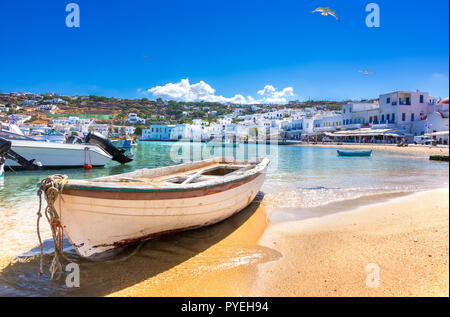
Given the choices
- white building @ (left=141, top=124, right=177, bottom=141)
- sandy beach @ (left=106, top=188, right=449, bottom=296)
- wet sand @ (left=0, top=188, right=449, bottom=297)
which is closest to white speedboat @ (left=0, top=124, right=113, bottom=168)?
wet sand @ (left=0, top=188, right=449, bottom=297)

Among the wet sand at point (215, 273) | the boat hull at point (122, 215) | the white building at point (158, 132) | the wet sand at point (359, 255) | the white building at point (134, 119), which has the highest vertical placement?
the white building at point (134, 119)

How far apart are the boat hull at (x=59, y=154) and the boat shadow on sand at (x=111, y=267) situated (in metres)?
13.7

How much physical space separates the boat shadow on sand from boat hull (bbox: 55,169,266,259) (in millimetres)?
268

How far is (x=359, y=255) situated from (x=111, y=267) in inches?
147

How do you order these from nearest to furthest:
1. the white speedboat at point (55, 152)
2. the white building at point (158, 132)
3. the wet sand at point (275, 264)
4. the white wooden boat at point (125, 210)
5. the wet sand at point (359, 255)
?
1. the wet sand at point (359, 255)
2. the wet sand at point (275, 264)
3. the white wooden boat at point (125, 210)
4. the white speedboat at point (55, 152)
5. the white building at point (158, 132)

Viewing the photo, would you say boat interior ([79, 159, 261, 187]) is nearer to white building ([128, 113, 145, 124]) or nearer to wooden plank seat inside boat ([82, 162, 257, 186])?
wooden plank seat inside boat ([82, 162, 257, 186])

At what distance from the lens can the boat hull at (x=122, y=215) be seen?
3.57m

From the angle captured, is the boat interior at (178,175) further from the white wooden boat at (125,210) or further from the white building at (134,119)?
the white building at (134,119)

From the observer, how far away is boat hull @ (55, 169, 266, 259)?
140 inches

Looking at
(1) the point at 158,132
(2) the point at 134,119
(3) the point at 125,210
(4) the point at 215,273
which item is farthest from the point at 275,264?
(2) the point at 134,119

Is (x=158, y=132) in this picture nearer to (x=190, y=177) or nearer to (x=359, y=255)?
(x=190, y=177)

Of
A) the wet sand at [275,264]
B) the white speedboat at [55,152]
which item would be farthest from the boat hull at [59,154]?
the wet sand at [275,264]
